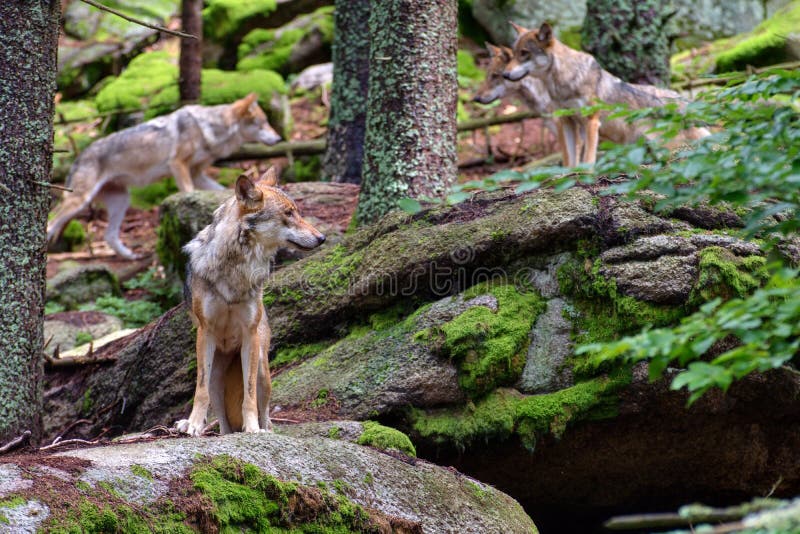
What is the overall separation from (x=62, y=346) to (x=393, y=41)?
617 cm

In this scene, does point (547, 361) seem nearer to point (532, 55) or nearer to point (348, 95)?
point (532, 55)

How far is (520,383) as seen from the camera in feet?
23.1

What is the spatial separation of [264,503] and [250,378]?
154 centimetres

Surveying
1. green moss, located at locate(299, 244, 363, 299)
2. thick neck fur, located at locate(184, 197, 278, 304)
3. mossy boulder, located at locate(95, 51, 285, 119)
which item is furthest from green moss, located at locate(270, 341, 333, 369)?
mossy boulder, located at locate(95, 51, 285, 119)

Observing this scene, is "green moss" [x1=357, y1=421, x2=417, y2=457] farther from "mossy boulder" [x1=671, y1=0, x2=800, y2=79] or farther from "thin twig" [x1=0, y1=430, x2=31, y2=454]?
"mossy boulder" [x1=671, y1=0, x2=800, y2=79]

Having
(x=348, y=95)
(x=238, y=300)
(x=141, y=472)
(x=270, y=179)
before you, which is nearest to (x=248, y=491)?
(x=141, y=472)

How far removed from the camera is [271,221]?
6789mm

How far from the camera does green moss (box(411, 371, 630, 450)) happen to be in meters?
6.70

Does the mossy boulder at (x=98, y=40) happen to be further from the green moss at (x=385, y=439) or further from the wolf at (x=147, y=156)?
the green moss at (x=385, y=439)

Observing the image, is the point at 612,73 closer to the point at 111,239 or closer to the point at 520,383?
the point at 520,383

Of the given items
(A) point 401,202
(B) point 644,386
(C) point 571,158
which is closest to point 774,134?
(A) point 401,202

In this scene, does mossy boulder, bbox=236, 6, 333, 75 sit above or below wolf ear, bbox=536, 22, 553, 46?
above

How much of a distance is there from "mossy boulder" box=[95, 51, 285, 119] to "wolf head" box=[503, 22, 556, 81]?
7.37 metres

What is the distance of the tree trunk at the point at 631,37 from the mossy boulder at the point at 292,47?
30.2 feet
